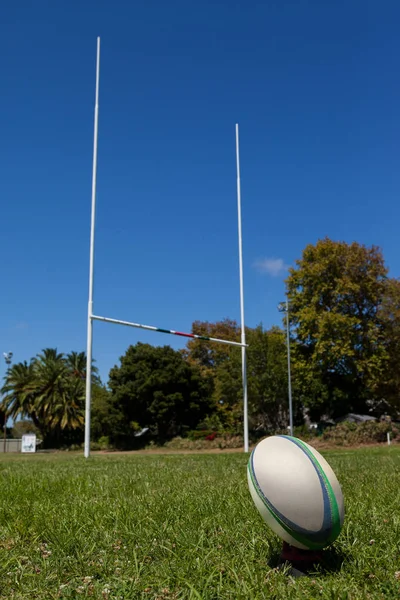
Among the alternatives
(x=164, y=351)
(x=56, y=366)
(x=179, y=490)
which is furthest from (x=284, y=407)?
(x=179, y=490)

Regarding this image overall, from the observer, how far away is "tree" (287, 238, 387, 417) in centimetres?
3259

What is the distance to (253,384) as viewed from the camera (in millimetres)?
34375

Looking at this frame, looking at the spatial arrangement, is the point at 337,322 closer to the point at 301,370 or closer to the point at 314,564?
the point at 301,370

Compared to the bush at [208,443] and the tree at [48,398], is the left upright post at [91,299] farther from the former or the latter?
the tree at [48,398]

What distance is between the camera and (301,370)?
114 ft

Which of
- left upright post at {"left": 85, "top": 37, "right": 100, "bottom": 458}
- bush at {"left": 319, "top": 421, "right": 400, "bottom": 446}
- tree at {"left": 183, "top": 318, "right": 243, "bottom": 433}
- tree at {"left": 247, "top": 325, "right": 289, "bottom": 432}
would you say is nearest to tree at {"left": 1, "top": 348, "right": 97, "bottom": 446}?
tree at {"left": 183, "top": 318, "right": 243, "bottom": 433}

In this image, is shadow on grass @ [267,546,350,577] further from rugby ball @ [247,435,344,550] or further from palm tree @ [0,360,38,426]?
palm tree @ [0,360,38,426]

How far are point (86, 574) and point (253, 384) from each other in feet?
105

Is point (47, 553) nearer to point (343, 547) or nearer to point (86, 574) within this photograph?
point (86, 574)

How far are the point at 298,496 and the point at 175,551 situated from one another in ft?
2.79

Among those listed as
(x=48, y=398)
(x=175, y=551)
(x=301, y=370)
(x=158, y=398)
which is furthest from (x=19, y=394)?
(x=175, y=551)

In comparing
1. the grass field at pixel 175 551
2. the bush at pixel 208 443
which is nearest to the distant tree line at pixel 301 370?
the bush at pixel 208 443

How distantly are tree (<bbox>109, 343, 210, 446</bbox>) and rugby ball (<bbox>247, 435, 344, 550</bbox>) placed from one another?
35480 mm

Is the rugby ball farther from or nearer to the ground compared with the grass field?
farther from the ground
